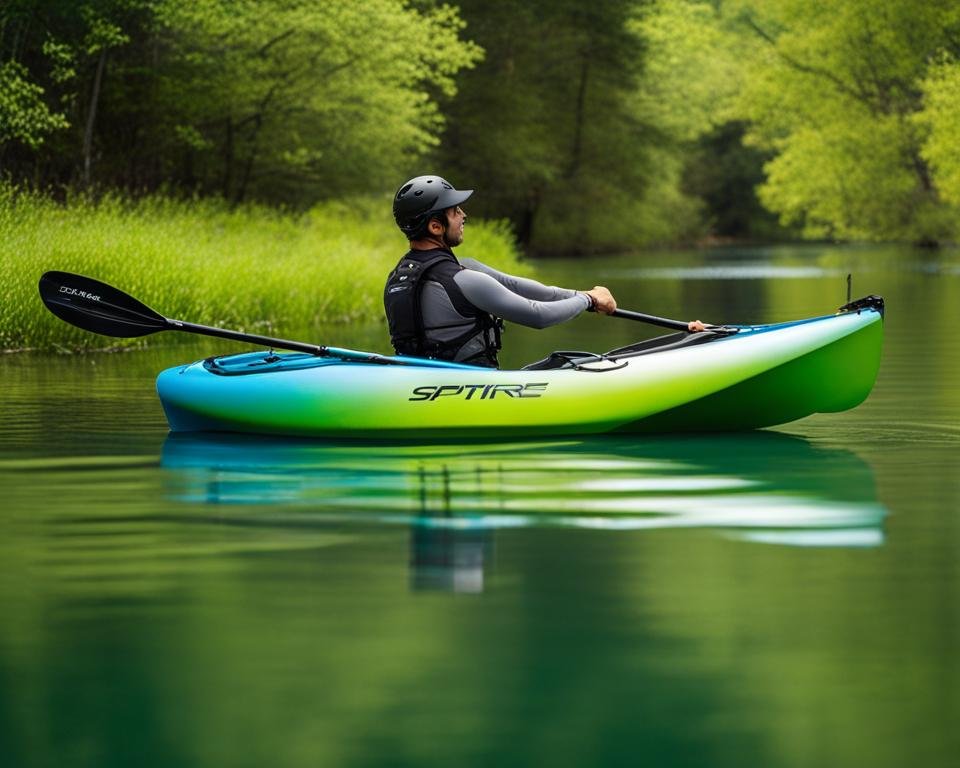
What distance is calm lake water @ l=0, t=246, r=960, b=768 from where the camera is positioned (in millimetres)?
4023

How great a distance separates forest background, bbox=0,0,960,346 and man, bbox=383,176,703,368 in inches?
287

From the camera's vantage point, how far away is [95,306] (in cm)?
1000

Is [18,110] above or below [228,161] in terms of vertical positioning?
above

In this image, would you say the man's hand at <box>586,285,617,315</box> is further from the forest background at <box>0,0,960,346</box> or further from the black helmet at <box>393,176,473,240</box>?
the forest background at <box>0,0,960,346</box>

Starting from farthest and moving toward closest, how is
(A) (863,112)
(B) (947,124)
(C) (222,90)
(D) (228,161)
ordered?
(A) (863,112), (B) (947,124), (D) (228,161), (C) (222,90)

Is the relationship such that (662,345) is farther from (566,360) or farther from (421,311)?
(421,311)

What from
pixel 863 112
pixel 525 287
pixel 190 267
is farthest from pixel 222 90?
pixel 863 112

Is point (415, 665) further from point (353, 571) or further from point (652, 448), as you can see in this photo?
point (652, 448)

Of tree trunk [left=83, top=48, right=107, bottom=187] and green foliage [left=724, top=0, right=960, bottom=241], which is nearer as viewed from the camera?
tree trunk [left=83, top=48, right=107, bottom=187]

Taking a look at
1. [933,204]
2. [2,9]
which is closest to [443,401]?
[2,9]

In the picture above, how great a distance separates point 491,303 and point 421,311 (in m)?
0.38

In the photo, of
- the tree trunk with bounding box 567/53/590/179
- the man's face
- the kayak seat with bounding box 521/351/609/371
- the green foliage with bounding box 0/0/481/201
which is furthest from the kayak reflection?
the tree trunk with bounding box 567/53/590/179

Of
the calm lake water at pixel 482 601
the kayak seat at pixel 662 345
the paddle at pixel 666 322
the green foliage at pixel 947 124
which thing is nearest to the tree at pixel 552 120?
the green foliage at pixel 947 124

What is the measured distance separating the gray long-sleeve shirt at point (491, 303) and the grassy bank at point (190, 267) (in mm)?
6488
